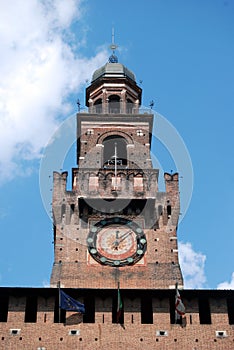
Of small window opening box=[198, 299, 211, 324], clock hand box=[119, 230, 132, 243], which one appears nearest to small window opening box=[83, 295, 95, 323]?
small window opening box=[198, 299, 211, 324]

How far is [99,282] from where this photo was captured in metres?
32.9

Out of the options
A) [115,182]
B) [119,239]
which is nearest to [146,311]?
[119,239]

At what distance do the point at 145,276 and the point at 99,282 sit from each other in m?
2.01

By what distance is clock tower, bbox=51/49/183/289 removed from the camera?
109 ft

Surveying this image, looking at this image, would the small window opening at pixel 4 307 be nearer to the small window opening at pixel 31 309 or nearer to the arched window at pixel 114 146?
the small window opening at pixel 31 309

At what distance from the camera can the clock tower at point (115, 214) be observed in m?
33.3

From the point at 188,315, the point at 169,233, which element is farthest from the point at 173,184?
the point at 188,315

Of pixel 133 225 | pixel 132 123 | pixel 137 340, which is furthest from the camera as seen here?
pixel 132 123

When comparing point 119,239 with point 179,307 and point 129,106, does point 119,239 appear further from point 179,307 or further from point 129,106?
point 129,106

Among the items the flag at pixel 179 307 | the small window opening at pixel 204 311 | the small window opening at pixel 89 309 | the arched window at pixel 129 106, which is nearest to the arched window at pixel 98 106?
the arched window at pixel 129 106

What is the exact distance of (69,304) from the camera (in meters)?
29.3

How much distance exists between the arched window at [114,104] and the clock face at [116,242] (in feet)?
28.9

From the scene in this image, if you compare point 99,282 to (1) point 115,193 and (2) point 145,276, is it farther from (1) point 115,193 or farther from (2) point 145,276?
(1) point 115,193

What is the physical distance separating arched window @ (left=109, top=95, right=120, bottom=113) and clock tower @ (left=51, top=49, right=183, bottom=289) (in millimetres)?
1736
